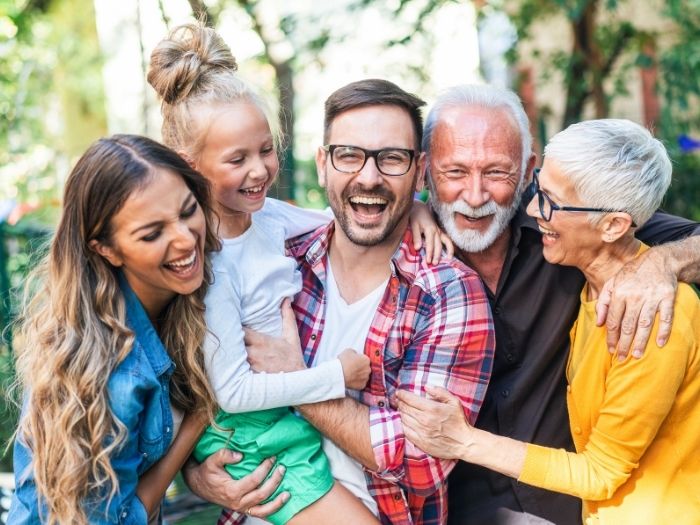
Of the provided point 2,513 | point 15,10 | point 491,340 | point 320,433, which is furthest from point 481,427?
point 15,10

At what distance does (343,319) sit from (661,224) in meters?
1.20

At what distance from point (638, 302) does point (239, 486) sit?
1335 millimetres

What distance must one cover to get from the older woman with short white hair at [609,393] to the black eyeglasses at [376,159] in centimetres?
49

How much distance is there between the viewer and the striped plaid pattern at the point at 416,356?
2533 mm

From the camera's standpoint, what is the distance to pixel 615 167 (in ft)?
7.77

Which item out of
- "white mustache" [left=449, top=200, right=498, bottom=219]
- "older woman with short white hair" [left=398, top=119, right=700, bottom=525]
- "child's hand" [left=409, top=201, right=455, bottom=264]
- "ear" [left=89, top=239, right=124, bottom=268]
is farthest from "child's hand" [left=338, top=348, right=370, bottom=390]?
"ear" [left=89, top=239, right=124, bottom=268]

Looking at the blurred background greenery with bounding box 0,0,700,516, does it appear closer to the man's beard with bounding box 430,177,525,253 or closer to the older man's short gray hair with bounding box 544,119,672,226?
the man's beard with bounding box 430,177,525,253

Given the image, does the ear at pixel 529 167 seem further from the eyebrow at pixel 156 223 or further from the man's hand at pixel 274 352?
the eyebrow at pixel 156 223

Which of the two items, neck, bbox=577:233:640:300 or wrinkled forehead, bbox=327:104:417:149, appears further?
wrinkled forehead, bbox=327:104:417:149

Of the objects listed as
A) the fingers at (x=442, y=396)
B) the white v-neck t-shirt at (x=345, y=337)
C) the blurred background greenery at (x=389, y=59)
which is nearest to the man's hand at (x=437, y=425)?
the fingers at (x=442, y=396)

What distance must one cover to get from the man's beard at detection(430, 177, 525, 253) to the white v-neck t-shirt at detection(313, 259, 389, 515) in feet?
1.00

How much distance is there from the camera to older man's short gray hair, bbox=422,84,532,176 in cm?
287

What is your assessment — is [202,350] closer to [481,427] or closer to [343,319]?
[343,319]

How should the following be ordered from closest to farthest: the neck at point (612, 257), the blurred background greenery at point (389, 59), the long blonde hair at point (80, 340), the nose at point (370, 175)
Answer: the long blonde hair at point (80, 340) → the neck at point (612, 257) → the nose at point (370, 175) → the blurred background greenery at point (389, 59)
